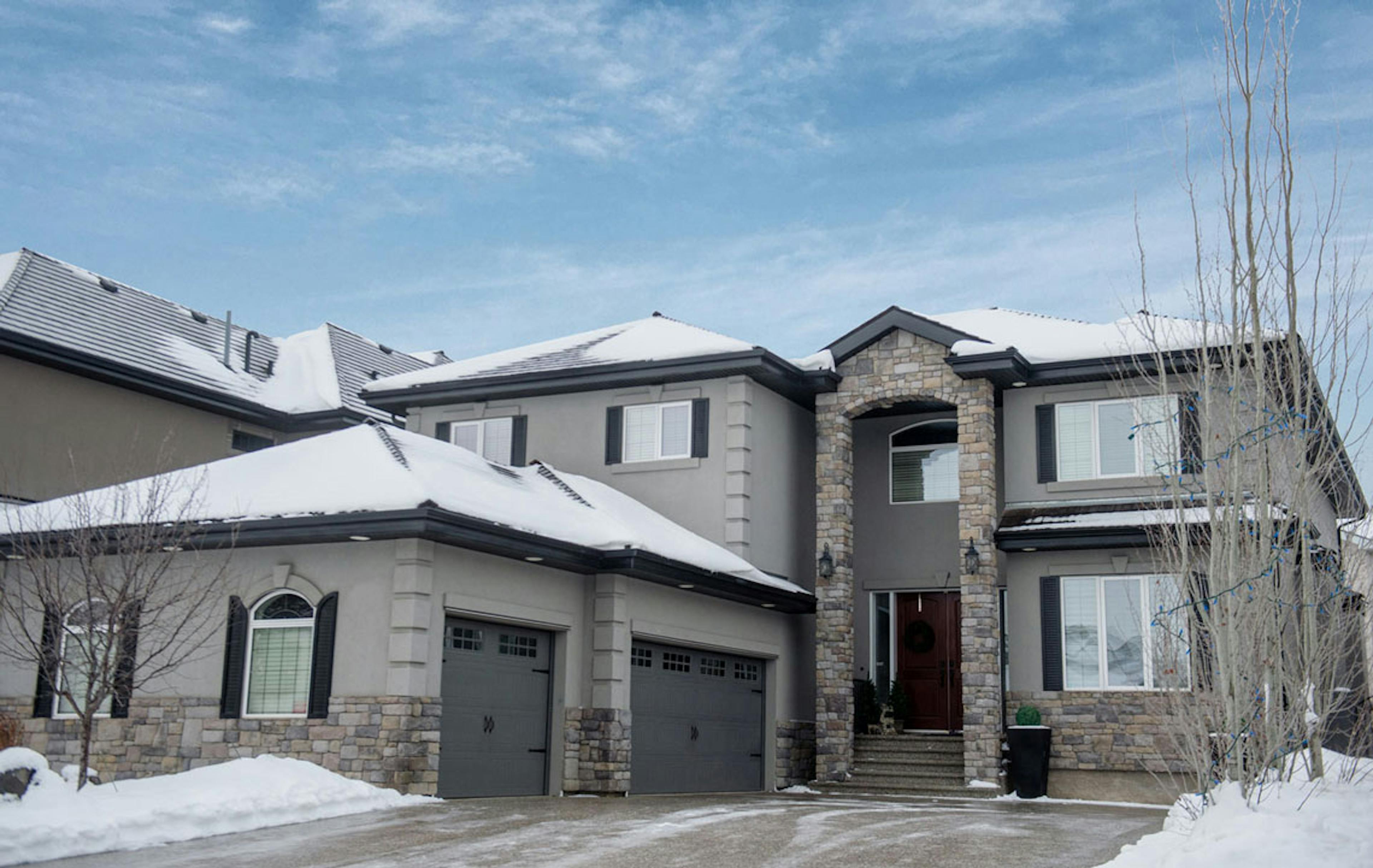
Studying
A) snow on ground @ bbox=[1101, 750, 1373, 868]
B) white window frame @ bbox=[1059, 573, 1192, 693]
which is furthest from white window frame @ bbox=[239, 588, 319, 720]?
white window frame @ bbox=[1059, 573, 1192, 693]

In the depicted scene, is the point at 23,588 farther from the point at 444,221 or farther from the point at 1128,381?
the point at 444,221

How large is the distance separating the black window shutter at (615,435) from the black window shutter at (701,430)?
108cm

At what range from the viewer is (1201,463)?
9.11 m

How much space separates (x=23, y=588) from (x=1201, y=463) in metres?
13.0

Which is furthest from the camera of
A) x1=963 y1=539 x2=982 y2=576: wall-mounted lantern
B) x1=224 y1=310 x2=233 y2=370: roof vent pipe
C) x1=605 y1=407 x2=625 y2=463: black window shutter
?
x1=224 y1=310 x2=233 y2=370: roof vent pipe

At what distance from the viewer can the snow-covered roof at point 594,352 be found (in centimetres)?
1948

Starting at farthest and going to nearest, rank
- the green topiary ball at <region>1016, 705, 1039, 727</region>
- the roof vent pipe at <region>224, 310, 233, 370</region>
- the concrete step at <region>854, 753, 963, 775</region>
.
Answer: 1. the roof vent pipe at <region>224, 310, 233, 370</region>
2. the concrete step at <region>854, 753, 963, 775</region>
3. the green topiary ball at <region>1016, 705, 1039, 727</region>

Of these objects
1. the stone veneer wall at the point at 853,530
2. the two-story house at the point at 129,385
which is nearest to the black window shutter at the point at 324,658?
the two-story house at the point at 129,385

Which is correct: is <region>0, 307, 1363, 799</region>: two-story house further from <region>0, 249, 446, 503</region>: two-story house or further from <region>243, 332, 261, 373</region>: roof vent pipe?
<region>243, 332, 261, 373</region>: roof vent pipe

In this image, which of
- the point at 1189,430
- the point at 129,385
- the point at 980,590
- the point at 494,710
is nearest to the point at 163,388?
the point at 129,385

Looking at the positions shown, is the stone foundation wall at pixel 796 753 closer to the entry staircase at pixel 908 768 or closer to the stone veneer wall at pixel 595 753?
the entry staircase at pixel 908 768

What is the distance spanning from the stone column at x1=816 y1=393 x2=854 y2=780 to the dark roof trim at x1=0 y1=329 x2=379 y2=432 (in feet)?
22.6

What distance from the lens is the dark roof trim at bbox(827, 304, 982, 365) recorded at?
1908 centimetres

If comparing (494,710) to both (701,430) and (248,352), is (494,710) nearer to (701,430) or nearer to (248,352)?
(701,430)
